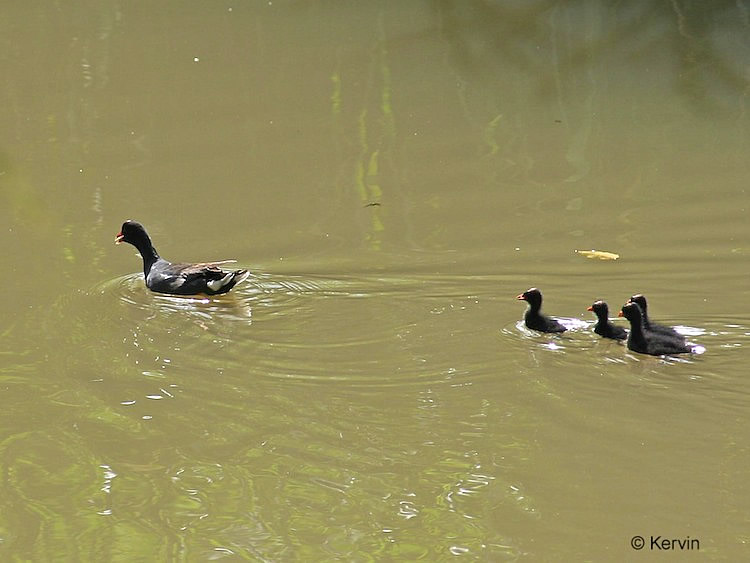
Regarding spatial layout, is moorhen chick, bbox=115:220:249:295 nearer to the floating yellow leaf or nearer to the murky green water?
the murky green water

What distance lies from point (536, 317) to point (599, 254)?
1394 mm

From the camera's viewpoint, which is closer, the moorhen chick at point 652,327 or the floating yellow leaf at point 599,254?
the moorhen chick at point 652,327

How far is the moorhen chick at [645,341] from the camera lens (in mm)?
6754

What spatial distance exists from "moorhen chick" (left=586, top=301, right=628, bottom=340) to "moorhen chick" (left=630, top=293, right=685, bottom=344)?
0.14 meters

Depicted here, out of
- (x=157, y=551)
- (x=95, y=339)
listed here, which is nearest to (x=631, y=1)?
(x=95, y=339)

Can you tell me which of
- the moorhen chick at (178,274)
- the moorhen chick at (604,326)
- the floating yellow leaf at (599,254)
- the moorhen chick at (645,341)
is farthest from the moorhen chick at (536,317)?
the moorhen chick at (178,274)

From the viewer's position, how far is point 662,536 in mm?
4980

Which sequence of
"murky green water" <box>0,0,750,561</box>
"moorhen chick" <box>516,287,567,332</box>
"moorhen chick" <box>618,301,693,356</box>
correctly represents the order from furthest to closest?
→ 1. "moorhen chick" <box>516,287,567,332</box>
2. "moorhen chick" <box>618,301,693,356</box>
3. "murky green water" <box>0,0,750,561</box>

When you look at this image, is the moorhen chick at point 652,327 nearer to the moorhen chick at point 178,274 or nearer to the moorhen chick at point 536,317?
the moorhen chick at point 536,317

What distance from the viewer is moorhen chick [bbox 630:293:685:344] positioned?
6832mm

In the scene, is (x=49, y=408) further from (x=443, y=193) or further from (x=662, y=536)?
(x=443, y=193)

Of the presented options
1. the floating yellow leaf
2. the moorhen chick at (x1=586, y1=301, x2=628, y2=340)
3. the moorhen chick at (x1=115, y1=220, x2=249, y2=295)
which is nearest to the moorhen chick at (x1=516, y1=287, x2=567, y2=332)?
the moorhen chick at (x1=586, y1=301, x2=628, y2=340)

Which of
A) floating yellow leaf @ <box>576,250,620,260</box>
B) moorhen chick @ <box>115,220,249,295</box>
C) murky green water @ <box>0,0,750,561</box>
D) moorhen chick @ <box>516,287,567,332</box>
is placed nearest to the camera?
murky green water @ <box>0,0,750,561</box>

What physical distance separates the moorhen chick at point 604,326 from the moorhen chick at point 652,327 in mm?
141
